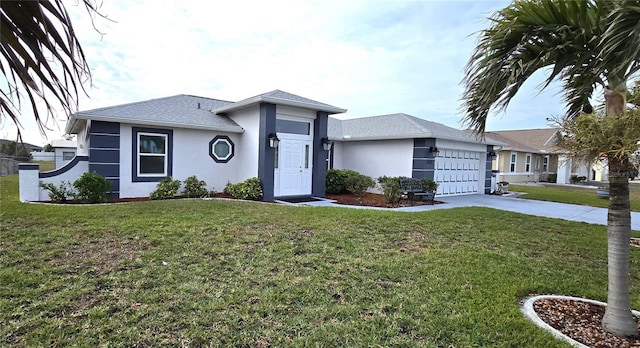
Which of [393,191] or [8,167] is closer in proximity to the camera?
[393,191]

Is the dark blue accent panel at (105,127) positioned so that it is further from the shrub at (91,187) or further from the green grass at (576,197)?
the green grass at (576,197)

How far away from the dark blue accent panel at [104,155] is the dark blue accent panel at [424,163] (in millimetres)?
11184

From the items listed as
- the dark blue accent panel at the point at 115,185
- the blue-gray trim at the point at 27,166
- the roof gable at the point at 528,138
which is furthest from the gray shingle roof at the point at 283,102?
the roof gable at the point at 528,138

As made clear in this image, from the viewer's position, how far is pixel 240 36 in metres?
11.8

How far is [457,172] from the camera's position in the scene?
16094 mm

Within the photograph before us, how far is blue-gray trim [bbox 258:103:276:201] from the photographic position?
11375 mm

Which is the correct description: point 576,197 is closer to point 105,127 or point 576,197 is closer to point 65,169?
point 105,127

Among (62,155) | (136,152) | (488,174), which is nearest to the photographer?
(136,152)

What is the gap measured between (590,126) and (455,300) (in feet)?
7.15

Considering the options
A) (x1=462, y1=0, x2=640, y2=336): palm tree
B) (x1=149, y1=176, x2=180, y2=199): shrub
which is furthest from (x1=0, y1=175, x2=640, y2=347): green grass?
(x1=149, y1=176, x2=180, y2=199): shrub

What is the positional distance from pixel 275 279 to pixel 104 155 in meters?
9.05

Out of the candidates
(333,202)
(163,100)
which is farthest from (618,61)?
(163,100)

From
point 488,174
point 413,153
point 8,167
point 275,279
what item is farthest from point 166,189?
point 8,167

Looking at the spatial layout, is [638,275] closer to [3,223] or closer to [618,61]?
[618,61]
